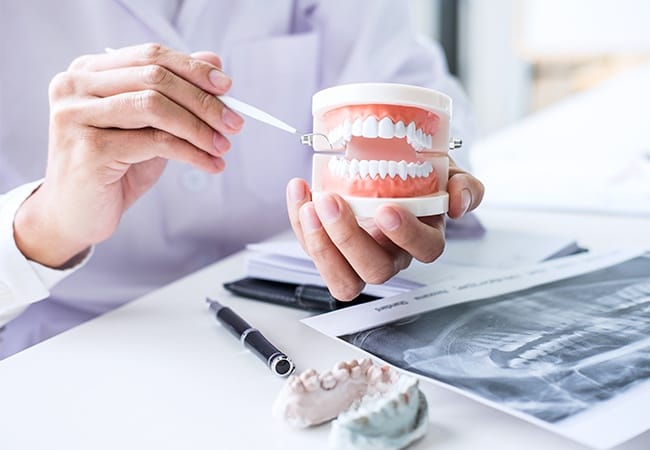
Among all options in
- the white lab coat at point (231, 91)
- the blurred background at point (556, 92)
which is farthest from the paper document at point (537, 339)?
the blurred background at point (556, 92)

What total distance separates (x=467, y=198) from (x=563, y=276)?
0.56 ft

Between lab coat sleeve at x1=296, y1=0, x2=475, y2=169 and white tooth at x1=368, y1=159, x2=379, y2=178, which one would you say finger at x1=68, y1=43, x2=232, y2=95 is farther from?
lab coat sleeve at x1=296, y1=0, x2=475, y2=169

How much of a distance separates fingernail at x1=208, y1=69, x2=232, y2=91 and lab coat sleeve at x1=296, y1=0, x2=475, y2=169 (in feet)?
1.64

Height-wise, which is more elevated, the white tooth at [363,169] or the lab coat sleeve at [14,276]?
the white tooth at [363,169]

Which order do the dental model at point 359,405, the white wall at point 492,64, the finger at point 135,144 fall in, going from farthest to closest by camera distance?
the white wall at point 492,64 < the finger at point 135,144 < the dental model at point 359,405

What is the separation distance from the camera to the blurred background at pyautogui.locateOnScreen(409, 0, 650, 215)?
4.39 ft

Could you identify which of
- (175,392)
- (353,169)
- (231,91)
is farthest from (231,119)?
(231,91)

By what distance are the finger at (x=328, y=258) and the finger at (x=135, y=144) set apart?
15 centimetres

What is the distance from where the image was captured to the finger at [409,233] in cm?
51

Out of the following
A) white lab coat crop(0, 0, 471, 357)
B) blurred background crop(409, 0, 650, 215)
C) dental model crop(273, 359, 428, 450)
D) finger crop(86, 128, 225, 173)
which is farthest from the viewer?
blurred background crop(409, 0, 650, 215)

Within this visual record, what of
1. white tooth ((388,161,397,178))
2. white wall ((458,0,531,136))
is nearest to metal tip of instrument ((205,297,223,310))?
white tooth ((388,161,397,178))

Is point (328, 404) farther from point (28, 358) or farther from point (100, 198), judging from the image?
point (100, 198)

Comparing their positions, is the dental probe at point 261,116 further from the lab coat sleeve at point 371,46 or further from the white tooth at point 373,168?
the lab coat sleeve at point 371,46

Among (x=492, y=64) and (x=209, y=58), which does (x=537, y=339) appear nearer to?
(x=209, y=58)
